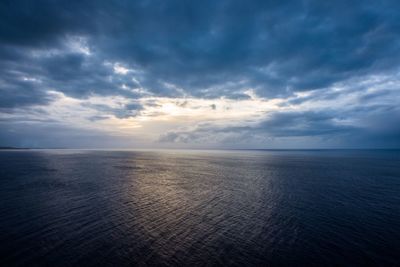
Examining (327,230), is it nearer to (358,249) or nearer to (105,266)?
(358,249)

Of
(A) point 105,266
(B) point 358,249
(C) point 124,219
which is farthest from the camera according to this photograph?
(C) point 124,219

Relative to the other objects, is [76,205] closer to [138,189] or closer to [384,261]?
[138,189]

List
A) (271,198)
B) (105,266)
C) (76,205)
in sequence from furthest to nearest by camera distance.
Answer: (271,198), (76,205), (105,266)

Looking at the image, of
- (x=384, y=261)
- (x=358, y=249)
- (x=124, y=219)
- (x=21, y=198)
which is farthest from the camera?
(x=21, y=198)

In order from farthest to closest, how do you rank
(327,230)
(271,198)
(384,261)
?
(271,198) < (327,230) < (384,261)

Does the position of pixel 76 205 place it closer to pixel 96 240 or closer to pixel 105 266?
pixel 96 240

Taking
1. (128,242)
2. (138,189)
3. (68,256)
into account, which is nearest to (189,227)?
(128,242)

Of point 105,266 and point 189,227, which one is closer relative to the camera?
point 105,266

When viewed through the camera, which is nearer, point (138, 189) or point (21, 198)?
point (21, 198)

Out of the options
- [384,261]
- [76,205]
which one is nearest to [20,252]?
[76,205]
